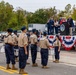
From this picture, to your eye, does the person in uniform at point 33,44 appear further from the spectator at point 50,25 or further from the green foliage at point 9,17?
the green foliage at point 9,17

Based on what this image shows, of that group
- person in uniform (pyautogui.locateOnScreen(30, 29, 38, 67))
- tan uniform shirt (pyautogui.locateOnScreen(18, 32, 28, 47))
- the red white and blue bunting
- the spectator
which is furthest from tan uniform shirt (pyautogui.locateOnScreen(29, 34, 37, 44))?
the spectator

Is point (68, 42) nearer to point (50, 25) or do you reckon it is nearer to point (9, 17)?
point (50, 25)

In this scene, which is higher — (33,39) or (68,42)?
(33,39)

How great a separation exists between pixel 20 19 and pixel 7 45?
204 ft

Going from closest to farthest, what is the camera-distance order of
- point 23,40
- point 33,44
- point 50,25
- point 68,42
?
1. point 23,40
2. point 33,44
3. point 68,42
4. point 50,25

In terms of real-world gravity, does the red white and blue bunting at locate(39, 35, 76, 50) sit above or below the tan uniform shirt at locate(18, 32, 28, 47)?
below

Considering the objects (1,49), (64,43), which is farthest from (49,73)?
(64,43)

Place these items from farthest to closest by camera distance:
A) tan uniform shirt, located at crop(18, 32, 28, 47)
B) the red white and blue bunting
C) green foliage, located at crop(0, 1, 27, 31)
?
green foliage, located at crop(0, 1, 27, 31) → the red white and blue bunting → tan uniform shirt, located at crop(18, 32, 28, 47)

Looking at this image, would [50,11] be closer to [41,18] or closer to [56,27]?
[41,18]

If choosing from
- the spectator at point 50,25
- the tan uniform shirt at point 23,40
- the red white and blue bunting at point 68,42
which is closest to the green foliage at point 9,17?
the spectator at point 50,25

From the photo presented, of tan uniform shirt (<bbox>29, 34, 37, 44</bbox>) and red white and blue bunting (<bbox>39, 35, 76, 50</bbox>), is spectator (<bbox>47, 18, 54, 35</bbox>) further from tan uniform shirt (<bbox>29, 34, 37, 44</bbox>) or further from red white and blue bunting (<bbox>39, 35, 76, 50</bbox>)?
tan uniform shirt (<bbox>29, 34, 37, 44</bbox>)

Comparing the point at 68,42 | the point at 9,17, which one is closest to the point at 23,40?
the point at 68,42

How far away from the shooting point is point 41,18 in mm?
91938

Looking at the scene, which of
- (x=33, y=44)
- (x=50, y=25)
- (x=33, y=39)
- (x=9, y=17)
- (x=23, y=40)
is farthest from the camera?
(x=9, y=17)
